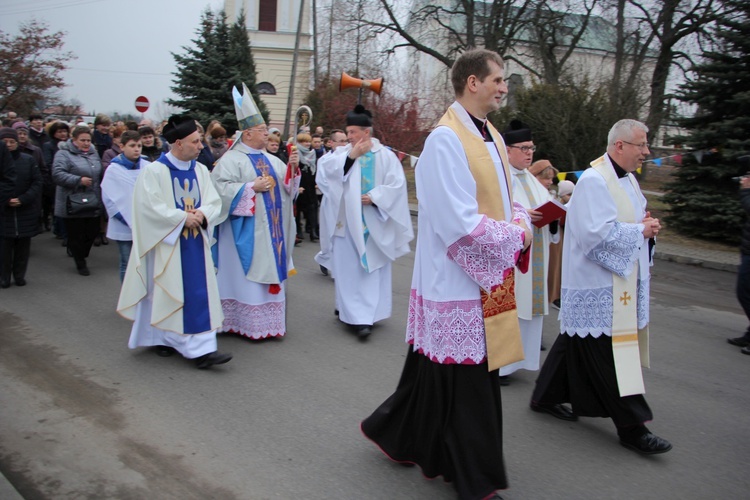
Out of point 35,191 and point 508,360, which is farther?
point 35,191

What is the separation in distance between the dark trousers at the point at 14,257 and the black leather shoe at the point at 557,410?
6.29 meters

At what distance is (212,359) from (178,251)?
893mm

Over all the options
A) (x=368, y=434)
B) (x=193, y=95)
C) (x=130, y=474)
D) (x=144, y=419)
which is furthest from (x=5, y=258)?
(x=193, y=95)

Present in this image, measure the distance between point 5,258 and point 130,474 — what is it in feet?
17.0

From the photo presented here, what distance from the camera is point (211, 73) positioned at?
2486cm

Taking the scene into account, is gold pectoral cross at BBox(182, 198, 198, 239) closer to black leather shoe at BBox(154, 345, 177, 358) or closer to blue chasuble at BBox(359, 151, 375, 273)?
black leather shoe at BBox(154, 345, 177, 358)

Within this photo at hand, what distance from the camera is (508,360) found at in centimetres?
312

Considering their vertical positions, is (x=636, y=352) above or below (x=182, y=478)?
above

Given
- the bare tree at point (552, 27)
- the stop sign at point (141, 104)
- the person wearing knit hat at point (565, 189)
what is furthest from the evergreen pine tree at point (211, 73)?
the person wearing knit hat at point (565, 189)

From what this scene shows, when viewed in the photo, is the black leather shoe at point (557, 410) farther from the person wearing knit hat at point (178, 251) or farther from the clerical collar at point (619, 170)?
the person wearing knit hat at point (178, 251)

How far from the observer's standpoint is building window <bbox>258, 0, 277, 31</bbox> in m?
39.2

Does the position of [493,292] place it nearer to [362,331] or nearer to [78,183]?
[362,331]

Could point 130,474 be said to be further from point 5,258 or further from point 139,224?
point 5,258

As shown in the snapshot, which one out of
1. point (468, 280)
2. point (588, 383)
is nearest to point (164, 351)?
point (468, 280)
